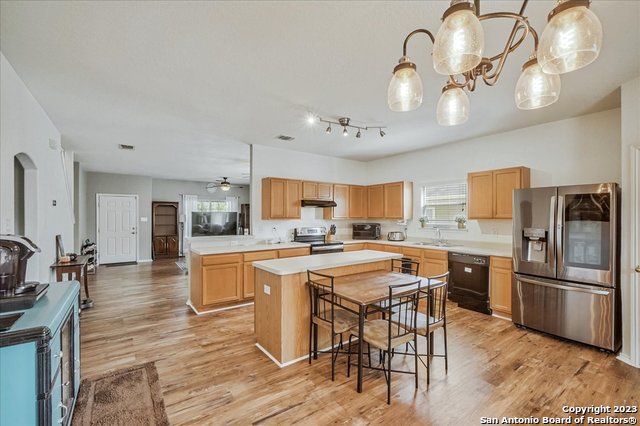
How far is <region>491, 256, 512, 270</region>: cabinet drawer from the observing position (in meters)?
3.89

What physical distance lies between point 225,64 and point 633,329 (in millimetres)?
4495

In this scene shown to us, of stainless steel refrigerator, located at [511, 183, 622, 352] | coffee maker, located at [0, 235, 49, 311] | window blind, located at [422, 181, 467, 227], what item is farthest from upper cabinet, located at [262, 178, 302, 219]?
coffee maker, located at [0, 235, 49, 311]

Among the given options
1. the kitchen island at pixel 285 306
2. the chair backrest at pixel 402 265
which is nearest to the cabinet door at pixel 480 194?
the chair backrest at pixel 402 265

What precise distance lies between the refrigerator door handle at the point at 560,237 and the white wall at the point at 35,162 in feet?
17.3

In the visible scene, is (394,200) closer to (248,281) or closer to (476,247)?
(476,247)

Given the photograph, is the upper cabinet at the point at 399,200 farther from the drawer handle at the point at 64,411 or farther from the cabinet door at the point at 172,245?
the cabinet door at the point at 172,245

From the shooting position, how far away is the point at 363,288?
251 centimetres

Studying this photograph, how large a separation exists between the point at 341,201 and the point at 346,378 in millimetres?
4136

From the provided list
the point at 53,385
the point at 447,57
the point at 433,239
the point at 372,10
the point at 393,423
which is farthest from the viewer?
the point at 433,239

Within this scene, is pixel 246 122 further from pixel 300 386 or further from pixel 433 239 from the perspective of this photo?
pixel 433 239

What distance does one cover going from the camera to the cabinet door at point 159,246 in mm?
9367

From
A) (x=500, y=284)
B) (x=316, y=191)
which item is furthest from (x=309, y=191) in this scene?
(x=500, y=284)

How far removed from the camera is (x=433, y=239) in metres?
5.48

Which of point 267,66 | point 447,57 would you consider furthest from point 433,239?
point 447,57
